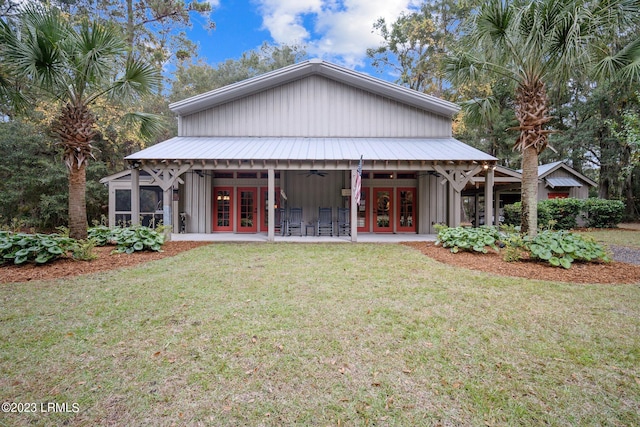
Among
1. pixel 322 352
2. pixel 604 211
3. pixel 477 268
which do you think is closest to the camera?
pixel 322 352

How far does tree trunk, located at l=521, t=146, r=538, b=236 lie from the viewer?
715 cm

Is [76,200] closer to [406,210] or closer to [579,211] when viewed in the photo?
[406,210]

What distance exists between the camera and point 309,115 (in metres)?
11.5

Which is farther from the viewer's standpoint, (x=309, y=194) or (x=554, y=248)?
(x=309, y=194)

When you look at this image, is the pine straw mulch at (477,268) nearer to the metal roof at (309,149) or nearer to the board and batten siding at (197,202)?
the metal roof at (309,149)

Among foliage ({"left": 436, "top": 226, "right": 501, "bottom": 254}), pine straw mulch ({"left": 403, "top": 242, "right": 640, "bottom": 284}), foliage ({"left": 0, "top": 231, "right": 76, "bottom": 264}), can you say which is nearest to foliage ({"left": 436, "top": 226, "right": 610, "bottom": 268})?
foliage ({"left": 436, "top": 226, "right": 501, "bottom": 254})

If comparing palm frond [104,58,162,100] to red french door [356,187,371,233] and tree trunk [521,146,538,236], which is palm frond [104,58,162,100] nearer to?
red french door [356,187,371,233]

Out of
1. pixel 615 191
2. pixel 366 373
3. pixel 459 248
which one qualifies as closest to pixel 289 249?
pixel 459 248

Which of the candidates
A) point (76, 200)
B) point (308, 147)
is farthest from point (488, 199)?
point (76, 200)

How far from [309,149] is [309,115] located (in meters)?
2.27

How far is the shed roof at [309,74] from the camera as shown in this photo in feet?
35.6

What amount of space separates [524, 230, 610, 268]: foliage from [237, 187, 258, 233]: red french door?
30.5 ft

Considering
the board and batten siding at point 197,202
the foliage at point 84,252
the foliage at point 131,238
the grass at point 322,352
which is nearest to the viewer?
the grass at point 322,352

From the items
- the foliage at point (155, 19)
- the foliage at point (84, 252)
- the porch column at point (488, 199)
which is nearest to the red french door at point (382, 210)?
the porch column at point (488, 199)
